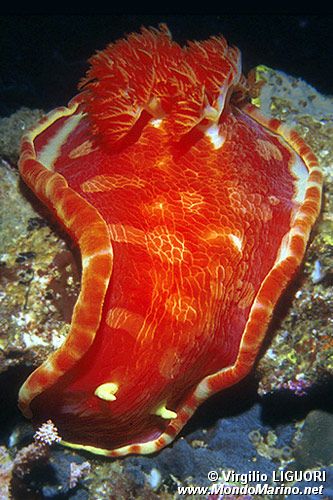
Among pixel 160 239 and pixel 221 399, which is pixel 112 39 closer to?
pixel 160 239

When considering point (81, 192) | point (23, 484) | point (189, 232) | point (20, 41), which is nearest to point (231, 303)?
point (189, 232)

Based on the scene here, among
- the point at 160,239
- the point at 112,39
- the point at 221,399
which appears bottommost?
the point at 221,399

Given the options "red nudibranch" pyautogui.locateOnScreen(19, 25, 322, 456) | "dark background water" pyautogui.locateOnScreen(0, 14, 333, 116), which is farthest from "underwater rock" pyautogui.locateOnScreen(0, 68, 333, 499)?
"dark background water" pyautogui.locateOnScreen(0, 14, 333, 116)

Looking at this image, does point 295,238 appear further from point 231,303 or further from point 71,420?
point 71,420

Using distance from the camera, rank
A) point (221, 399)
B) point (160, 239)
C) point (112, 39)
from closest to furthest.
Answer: point (160, 239) → point (221, 399) → point (112, 39)

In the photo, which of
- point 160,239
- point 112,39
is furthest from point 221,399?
point 112,39

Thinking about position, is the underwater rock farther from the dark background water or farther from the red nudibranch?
the dark background water
